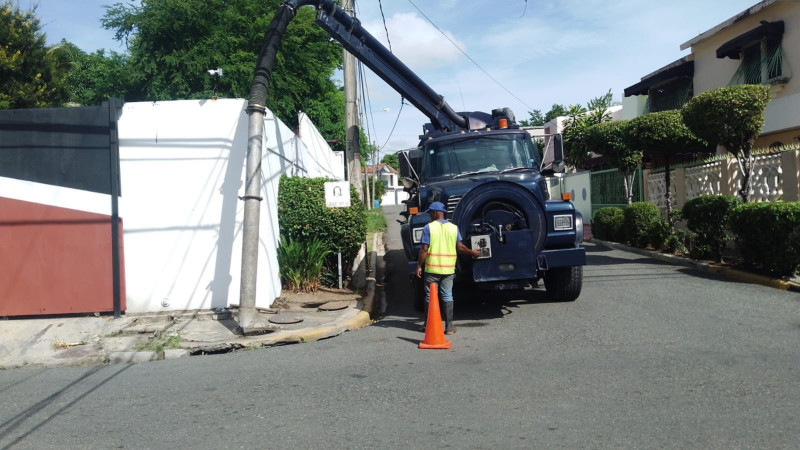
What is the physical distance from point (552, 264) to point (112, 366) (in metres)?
5.88

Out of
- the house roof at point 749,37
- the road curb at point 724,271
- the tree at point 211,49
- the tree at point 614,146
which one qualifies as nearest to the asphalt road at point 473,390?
the road curb at point 724,271

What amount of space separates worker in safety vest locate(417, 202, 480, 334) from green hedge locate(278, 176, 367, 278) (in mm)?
3618

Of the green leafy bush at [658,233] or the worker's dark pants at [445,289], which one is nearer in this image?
the worker's dark pants at [445,289]

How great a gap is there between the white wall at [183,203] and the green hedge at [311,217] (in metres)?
1.60

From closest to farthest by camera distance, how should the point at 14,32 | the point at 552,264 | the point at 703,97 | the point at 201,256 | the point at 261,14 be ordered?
the point at 552,264 < the point at 201,256 < the point at 703,97 < the point at 14,32 < the point at 261,14

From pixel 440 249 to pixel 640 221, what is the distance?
10.9 meters

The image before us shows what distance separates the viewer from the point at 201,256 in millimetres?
10195

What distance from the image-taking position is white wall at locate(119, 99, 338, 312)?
32.9 feet

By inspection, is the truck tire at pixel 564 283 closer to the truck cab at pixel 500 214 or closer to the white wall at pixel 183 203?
the truck cab at pixel 500 214

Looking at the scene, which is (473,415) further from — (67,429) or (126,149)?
(126,149)

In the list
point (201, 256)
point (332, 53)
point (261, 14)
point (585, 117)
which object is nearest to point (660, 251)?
point (201, 256)

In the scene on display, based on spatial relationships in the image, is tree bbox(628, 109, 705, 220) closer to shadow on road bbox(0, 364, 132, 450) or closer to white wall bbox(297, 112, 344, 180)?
white wall bbox(297, 112, 344, 180)

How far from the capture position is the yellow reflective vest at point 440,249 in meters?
8.39

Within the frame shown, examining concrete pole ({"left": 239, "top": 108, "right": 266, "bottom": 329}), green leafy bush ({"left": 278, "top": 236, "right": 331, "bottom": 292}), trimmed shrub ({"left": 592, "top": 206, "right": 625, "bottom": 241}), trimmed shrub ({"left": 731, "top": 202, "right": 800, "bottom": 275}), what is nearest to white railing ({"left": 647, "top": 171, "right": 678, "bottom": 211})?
trimmed shrub ({"left": 592, "top": 206, "right": 625, "bottom": 241})
